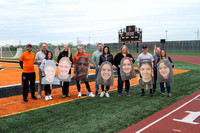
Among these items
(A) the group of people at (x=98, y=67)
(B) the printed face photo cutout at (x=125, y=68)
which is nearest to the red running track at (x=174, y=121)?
(A) the group of people at (x=98, y=67)

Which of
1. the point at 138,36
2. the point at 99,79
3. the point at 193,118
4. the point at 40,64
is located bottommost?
the point at 193,118

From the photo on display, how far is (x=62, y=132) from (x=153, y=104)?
348 cm

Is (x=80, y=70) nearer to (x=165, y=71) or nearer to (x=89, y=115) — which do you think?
(x=89, y=115)

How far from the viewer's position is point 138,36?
38156 mm

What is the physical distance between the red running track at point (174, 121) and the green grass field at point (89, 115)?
227 millimetres

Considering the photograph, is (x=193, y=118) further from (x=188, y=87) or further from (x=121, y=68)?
(x=188, y=87)

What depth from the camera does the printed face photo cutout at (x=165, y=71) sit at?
25.4ft

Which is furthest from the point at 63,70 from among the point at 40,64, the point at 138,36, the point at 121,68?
the point at 138,36

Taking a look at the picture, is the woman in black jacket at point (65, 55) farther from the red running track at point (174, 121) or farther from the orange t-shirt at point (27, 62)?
the red running track at point (174, 121)

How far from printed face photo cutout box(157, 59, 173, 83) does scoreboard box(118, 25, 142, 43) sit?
102 ft

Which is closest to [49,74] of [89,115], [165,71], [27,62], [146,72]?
[27,62]

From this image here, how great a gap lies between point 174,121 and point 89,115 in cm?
225

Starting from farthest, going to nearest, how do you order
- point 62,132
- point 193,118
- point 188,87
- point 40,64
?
1. point 188,87
2. point 40,64
3. point 193,118
4. point 62,132

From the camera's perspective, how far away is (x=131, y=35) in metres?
38.6
